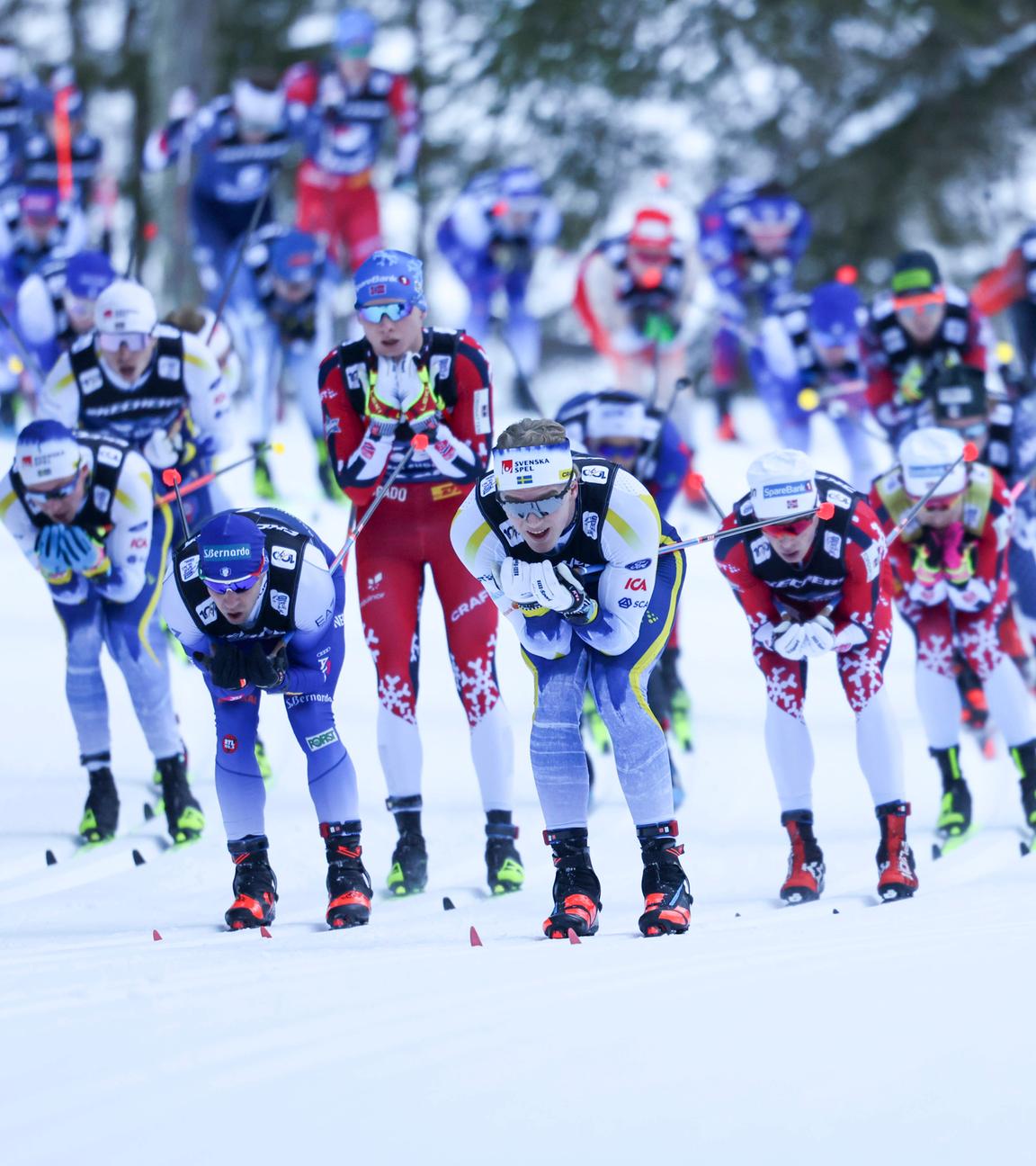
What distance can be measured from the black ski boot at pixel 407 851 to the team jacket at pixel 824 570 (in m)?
1.29

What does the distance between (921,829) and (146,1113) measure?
4310mm

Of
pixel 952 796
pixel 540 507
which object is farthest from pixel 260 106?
pixel 540 507

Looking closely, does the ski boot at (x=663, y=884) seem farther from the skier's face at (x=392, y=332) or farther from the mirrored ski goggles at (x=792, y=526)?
the skier's face at (x=392, y=332)

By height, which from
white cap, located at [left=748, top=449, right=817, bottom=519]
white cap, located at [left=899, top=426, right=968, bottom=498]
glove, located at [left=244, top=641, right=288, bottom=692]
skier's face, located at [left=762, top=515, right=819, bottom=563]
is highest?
white cap, located at [left=899, top=426, right=968, bottom=498]

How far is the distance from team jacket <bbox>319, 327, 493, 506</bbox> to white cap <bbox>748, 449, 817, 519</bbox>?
37.3 inches

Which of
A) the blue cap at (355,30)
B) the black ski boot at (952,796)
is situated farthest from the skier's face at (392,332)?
the blue cap at (355,30)

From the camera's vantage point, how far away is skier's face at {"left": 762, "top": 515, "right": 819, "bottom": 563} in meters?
5.93

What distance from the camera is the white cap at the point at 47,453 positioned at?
21.6 ft

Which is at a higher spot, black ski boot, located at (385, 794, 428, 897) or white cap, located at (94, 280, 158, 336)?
white cap, located at (94, 280, 158, 336)

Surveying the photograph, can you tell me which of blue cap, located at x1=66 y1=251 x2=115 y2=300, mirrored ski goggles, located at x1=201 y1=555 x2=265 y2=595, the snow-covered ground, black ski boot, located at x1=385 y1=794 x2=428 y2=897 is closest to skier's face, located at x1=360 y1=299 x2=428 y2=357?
mirrored ski goggles, located at x1=201 y1=555 x2=265 y2=595

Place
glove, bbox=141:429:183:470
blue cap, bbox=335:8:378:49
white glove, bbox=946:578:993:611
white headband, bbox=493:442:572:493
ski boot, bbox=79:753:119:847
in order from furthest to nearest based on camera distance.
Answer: blue cap, bbox=335:8:378:49 < glove, bbox=141:429:183:470 < white glove, bbox=946:578:993:611 < ski boot, bbox=79:753:119:847 < white headband, bbox=493:442:572:493

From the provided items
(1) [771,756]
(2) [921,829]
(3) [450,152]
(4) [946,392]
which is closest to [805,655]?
(1) [771,756]

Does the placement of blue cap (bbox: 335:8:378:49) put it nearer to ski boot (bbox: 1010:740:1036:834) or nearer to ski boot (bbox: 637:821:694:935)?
ski boot (bbox: 1010:740:1036:834)

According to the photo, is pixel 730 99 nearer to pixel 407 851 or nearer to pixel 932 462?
pixel 932 462
